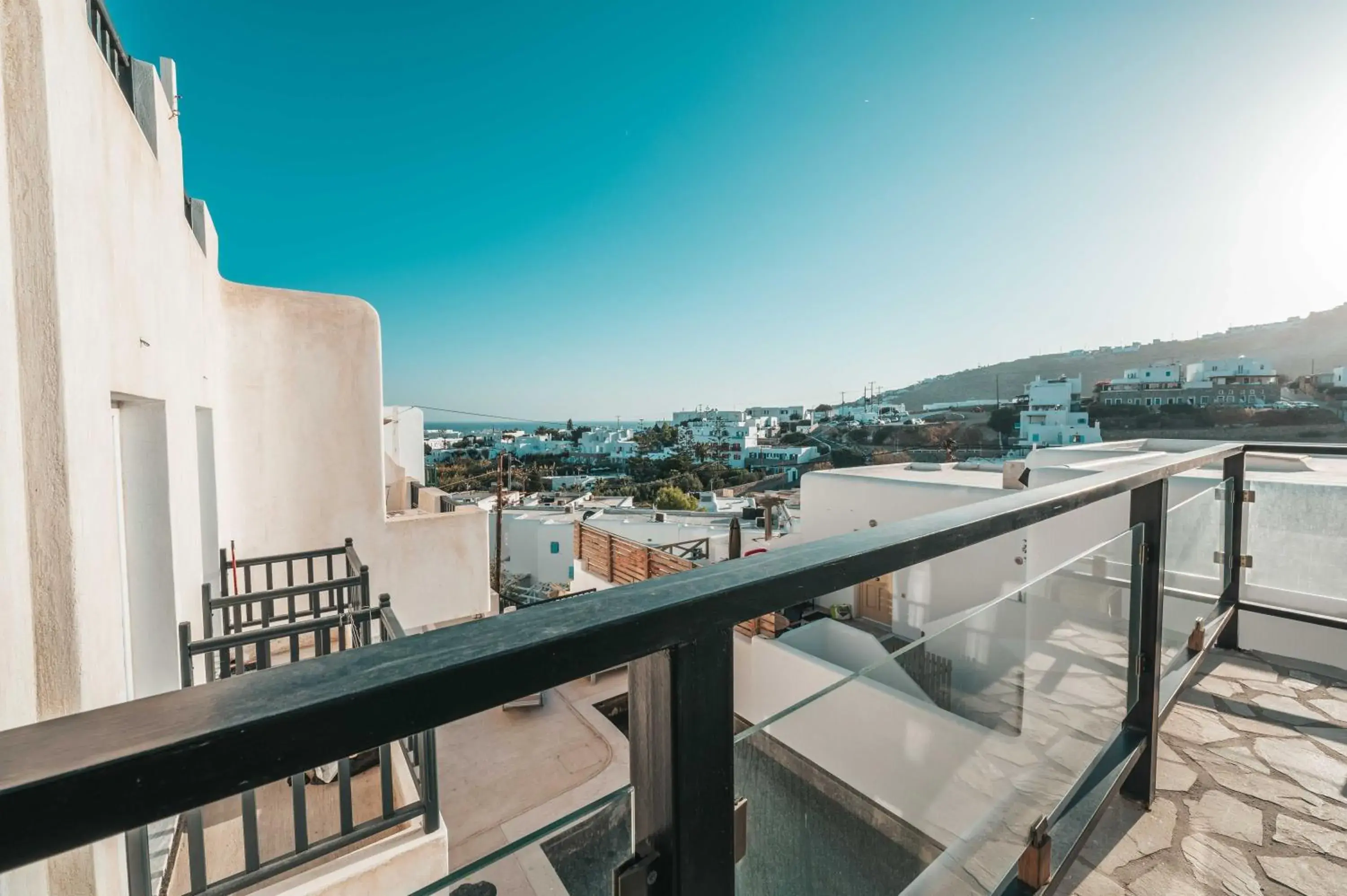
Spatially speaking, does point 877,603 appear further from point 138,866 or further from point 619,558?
point 138,866

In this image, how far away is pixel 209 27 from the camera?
7.84 metres

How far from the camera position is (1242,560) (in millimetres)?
2760

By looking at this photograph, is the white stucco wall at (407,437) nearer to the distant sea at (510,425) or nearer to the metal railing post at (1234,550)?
the metal railing post at (1234,550)

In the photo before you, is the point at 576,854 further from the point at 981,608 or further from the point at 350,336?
the point at 350,336

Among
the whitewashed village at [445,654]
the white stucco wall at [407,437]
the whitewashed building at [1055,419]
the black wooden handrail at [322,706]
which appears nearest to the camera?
the black wooden handrail at [322,706]

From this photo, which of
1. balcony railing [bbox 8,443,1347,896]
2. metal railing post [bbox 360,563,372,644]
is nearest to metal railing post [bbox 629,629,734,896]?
balcony railing [bbox 8,443,1347,896]

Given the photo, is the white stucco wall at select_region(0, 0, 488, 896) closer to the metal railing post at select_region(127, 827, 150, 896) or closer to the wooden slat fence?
the metal railing post at select_region(127, 827, 150, 896)

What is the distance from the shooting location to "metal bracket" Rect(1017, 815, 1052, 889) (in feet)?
3.98

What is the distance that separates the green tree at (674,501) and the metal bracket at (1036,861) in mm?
24739

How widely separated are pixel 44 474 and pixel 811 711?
226 centimetres

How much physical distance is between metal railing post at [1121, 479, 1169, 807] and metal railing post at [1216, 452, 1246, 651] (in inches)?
55.5

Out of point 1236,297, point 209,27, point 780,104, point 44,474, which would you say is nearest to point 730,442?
point 1236,297

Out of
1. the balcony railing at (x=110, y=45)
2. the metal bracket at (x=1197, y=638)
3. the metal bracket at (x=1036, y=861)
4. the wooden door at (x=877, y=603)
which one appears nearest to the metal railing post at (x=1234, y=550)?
the metal bracket at (x=1197, y=638)

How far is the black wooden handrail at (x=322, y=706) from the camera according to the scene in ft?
0.90
